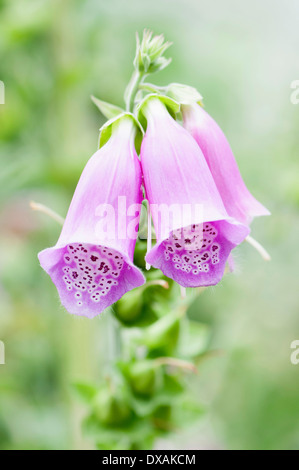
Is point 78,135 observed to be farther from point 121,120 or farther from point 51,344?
point 121,120

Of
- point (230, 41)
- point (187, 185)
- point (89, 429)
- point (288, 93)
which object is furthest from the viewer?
point (230, 41)

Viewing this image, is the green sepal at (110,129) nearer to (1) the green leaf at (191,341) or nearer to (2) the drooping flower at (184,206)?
(2) the drooping flower at (184,206)

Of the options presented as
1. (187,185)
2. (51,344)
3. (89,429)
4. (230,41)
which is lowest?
(51,344)

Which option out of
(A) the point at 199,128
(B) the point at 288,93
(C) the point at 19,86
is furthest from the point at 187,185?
(B) the point at 288,93

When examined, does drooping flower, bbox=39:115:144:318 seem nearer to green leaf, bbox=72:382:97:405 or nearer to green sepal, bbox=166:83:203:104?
green sepal, bbox=166:83:203:104

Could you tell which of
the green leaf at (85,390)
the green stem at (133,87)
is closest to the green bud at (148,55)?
the green stem at (133,87)

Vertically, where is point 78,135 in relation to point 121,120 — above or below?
below

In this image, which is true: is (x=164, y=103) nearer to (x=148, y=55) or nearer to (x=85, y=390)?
(x=148, y=55)

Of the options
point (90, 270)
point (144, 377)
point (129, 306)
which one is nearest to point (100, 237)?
point (90, 270)
